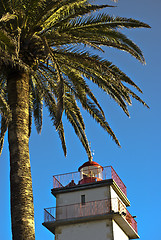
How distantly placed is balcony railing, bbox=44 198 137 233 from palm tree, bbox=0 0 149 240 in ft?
29.6

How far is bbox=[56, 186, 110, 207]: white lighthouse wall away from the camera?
25781mm

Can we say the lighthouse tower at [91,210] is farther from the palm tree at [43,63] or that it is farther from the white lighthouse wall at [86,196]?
the palm tree at [43,63]

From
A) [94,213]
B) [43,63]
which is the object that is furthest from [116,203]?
[43,63]

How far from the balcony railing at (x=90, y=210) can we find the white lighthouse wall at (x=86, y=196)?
0.83ft

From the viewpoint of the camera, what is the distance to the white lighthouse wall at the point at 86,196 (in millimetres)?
25781

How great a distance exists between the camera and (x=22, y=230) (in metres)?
12.1

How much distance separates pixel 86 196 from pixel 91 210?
3.83ft

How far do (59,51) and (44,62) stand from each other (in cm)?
108

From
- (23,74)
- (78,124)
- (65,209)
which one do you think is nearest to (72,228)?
(65,209)

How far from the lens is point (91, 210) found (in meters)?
25.3

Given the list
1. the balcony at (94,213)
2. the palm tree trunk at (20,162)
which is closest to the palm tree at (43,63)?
the palm tree trunk at (20,162)

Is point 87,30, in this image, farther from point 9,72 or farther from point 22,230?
point 22,230

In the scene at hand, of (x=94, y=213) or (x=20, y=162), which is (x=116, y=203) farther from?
(x=20, y=162)

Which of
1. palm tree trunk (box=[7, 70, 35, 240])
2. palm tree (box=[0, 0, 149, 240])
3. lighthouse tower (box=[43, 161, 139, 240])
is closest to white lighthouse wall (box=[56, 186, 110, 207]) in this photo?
lighthouse tower (box=[43, 161, 139, 240])
